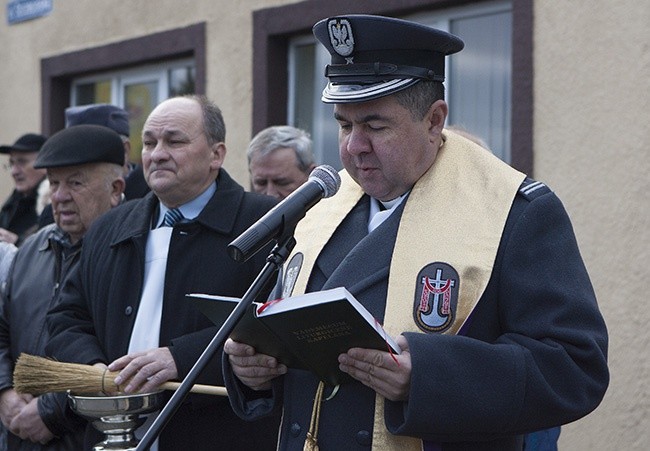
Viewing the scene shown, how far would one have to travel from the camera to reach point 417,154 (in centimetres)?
312

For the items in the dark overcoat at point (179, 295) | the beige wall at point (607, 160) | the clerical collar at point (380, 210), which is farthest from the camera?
the beige wall at point (607, 160)

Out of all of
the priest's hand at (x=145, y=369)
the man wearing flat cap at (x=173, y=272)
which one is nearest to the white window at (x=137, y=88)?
the man wearing flat cap at (x=173, y=272)

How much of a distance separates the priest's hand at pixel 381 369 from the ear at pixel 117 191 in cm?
246

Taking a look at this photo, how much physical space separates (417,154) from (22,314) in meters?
2.40

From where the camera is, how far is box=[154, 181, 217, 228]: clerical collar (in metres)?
4.31

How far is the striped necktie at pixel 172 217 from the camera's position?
431cm

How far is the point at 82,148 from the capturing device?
16.1ft

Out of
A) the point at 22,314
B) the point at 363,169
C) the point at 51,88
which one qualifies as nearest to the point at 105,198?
the point at 22,314

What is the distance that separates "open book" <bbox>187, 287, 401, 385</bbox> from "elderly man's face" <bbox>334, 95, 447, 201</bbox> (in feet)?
1.57

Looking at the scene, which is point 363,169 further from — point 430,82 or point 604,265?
Answer: point 604,265

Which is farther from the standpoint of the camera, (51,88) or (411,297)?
(51,88)

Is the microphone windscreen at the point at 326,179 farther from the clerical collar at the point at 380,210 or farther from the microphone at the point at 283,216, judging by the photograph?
the clerical collar at the point at 380,210

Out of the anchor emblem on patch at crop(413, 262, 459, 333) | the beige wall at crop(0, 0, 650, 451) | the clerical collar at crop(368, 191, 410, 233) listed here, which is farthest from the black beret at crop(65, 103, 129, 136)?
the anchor emblem on patch at crop(413, 262, 459, 333)

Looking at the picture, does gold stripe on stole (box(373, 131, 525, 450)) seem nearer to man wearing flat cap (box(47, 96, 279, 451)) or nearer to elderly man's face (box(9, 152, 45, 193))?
man wearing flat cap (box(47, 96, 279, 451))
